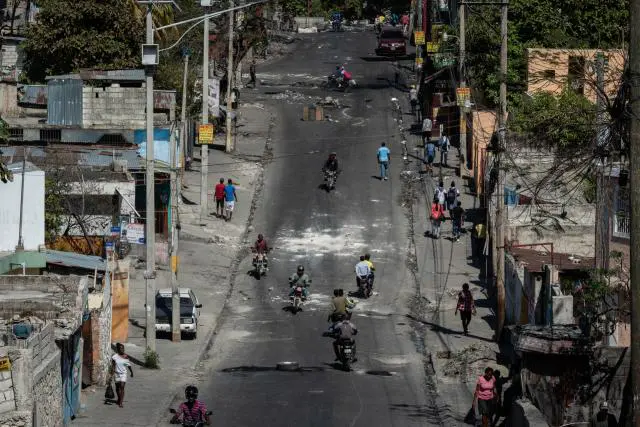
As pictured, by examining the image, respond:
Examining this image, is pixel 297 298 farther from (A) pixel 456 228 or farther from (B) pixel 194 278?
(A) pixel 456 228

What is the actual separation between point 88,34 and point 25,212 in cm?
2323

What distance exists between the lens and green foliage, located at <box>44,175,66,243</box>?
132ft

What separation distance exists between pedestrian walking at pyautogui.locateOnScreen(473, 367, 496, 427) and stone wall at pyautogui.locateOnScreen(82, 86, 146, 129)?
26.6m

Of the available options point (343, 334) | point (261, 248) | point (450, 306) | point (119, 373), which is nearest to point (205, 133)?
point (261, 248)

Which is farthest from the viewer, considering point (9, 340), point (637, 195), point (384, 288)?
point (384, 288)

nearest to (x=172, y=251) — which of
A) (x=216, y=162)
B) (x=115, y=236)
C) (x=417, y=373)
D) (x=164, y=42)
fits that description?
(x=115, y=236)

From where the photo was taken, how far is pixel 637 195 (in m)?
15.7

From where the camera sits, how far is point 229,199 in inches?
1961

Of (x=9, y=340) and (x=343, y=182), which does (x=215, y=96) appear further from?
(x=9, y=340)

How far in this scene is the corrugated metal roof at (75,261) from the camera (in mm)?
33719

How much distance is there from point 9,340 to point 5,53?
42.2m

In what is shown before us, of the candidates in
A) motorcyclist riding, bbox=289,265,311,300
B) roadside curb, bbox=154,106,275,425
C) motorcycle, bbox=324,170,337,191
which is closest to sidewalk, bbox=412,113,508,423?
motorcycle, bbox=324,170,337,191

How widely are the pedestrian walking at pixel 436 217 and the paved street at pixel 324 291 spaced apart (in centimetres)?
100

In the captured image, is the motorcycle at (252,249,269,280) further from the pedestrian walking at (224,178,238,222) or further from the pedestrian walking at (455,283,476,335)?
the pedestrian walking at (455,283,476,335)
